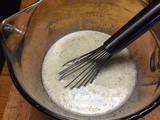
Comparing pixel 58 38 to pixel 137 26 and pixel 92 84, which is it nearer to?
pixel 92 84

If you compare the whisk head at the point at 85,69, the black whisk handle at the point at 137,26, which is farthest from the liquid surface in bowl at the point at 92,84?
the black whisk handle at the point at 137,26

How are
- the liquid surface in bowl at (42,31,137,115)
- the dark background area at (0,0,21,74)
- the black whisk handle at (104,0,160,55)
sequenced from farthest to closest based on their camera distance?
the dark background area at (0,0,21,74)
the liquid surface in bowl at (42,31,137,115)
the black whisk handle at (104,0,160,55)

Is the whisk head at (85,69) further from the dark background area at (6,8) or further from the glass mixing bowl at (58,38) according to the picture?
the dark background area at (6,8)

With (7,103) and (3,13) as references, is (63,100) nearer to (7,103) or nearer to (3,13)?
(7,103)

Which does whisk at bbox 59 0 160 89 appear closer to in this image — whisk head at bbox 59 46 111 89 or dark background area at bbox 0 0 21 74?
whisk head at bbox 59 46 111 89

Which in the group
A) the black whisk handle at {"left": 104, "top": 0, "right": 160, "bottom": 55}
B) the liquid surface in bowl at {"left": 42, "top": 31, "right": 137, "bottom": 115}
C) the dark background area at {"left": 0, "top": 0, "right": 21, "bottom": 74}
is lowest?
the liquid surface in bowl at {"left": 42, "top": 31, "right": 137, "bottom": 115}

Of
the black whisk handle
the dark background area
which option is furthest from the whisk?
the dark background area

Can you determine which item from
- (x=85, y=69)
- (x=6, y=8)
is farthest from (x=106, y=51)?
(x=6, y=8)

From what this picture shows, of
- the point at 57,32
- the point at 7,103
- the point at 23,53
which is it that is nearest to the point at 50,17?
the point at 57,32
